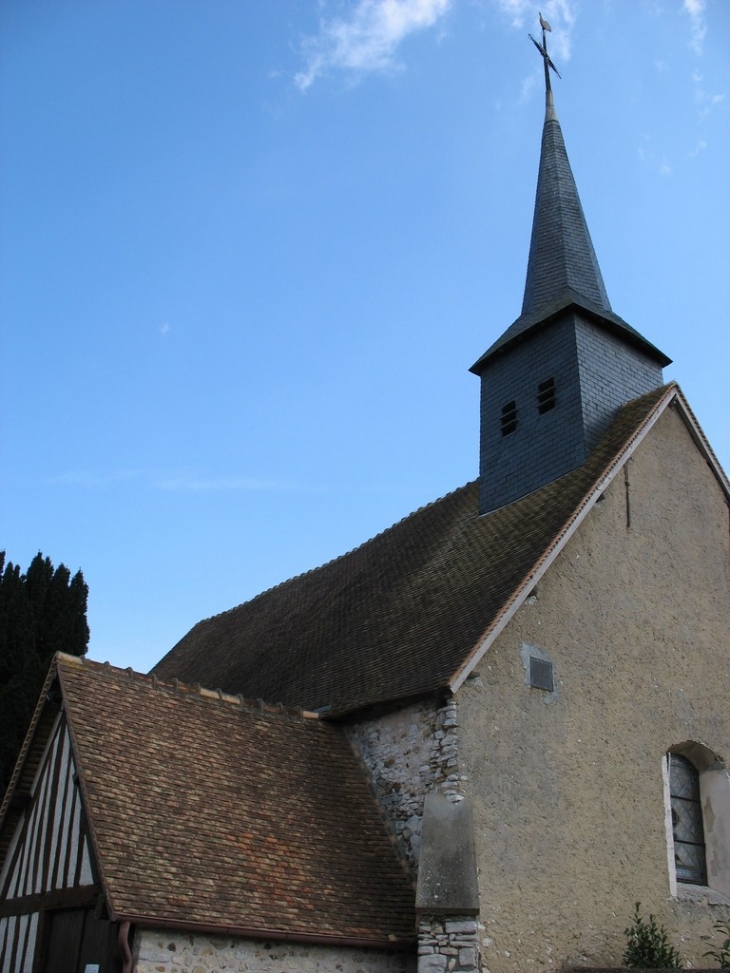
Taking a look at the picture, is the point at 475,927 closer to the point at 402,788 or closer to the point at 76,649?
the point at 402,788

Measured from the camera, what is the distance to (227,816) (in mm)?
8086

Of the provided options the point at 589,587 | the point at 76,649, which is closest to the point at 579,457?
the point at 589,587

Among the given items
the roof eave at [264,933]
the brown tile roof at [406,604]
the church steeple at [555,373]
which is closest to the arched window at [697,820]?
the brown tile roof at [406,604]

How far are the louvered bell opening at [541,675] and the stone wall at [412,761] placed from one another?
110cm

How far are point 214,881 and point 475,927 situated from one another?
7.42ft

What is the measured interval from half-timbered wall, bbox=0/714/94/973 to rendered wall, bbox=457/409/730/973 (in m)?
3.58

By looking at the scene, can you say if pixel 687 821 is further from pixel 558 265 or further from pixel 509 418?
pixel 558 265

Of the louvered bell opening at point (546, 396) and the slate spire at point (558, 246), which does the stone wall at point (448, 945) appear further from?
the slate spire at point (558, 246)

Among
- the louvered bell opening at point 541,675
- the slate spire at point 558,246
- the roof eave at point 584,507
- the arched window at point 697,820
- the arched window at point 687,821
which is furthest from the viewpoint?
the slate spire at point 558,246

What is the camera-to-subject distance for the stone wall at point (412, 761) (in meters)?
8.48

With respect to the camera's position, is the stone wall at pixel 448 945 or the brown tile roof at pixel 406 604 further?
the brown tile roof at pixel 406 604

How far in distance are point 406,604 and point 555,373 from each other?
3951 mm

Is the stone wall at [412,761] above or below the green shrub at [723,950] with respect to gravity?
above

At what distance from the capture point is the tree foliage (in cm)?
1177
